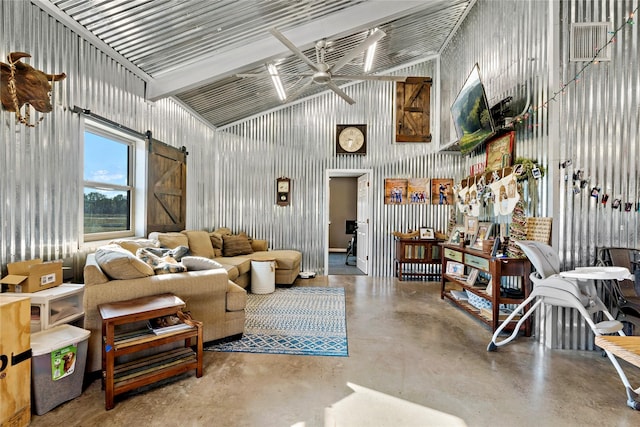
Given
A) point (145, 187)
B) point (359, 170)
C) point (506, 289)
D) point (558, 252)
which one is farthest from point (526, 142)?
point (145, 187)

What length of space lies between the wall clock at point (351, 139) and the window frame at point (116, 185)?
3782mm

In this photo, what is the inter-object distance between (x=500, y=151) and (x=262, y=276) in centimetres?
404

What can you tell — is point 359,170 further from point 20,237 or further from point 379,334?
point 20,237

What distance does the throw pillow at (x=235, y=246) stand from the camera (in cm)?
561

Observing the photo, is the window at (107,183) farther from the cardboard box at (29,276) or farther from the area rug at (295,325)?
the area rug at (295,325)

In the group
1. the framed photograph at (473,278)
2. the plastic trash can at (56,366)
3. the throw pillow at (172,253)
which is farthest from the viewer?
the framed photograph at (473,278)

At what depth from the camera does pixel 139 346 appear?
215 cm

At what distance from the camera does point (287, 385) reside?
233 centimetres

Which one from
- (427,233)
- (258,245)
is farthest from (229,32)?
(427,233)

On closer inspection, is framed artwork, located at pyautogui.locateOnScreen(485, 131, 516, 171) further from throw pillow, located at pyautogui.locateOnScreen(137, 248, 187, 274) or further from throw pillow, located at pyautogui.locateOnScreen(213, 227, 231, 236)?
throw pillow, located at pyautogui.locateOnScreen(213, 227, 231, 236)

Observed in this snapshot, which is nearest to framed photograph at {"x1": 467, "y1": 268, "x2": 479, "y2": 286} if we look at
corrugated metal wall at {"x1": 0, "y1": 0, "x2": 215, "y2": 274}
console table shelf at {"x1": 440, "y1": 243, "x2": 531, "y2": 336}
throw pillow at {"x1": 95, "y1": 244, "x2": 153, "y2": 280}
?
console table shelf at {"x1": 440, "y1": 243, "x2": 531, "y2": 336}

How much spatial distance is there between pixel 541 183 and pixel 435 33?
3.68 metres

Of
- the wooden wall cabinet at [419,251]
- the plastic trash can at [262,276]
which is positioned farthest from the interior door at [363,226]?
the plastic trash can at [262,276]

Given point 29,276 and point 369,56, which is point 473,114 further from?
point 29,276
